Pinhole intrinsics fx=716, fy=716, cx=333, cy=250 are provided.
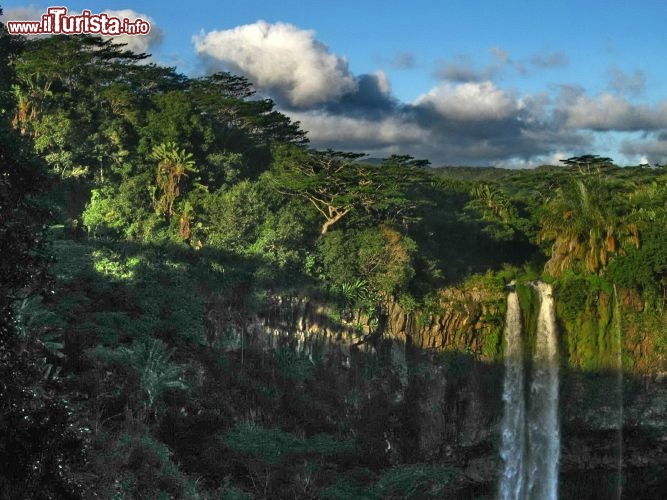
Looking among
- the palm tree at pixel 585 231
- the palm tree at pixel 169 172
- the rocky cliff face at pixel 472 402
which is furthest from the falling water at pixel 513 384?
the palm tree at pixel 169 172

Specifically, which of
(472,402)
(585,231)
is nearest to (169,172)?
(472,402)

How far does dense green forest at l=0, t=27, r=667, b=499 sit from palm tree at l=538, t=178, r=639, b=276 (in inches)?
4.5

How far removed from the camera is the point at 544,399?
139 feet

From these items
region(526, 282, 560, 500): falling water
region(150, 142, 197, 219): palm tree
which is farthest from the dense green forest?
region(526, 282, 560, 500): falling water

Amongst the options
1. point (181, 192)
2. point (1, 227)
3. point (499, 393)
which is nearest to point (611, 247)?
point (499, 393)

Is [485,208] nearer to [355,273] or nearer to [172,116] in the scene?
[355,273]

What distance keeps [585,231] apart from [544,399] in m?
10.2

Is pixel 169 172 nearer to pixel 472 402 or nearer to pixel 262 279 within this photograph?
pixel 262 279

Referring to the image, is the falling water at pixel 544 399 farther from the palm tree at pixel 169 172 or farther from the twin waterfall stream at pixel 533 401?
the palm tree at pixel 169 172

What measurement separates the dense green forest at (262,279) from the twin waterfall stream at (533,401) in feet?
2.83

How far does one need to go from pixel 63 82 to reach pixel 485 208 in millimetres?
31975

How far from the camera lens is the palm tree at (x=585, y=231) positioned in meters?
41.2

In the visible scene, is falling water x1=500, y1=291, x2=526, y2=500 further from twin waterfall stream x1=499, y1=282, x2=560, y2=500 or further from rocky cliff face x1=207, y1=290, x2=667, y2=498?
rocky cliff face x1=207, y1=290, x2=667, y2=498

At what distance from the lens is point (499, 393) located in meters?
42.0
